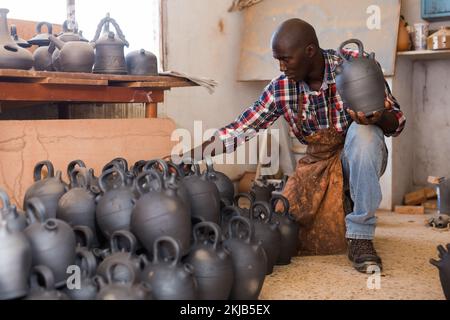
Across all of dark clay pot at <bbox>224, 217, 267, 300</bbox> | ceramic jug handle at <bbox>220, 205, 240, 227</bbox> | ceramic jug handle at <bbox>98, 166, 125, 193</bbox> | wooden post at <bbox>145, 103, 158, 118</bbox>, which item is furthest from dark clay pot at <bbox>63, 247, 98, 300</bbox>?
wooden post at <bbox>145, 103, 158, 118</bbox>

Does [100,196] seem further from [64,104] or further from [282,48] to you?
[64,104]

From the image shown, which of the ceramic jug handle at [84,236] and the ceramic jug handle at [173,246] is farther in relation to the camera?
the ceramic jug handle at [84,236]

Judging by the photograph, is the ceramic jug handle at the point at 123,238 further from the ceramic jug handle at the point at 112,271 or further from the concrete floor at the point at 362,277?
the concrete floor at the point at 362,277

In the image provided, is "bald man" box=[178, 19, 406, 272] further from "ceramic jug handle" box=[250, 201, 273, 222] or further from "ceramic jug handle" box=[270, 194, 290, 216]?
"ceramic jug handle" box=[250, 201, 273, 222]

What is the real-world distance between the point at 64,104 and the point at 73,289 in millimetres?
2606

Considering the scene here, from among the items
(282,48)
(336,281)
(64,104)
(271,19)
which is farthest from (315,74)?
(271,19)

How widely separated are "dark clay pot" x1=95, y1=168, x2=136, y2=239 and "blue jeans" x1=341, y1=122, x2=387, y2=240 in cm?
117

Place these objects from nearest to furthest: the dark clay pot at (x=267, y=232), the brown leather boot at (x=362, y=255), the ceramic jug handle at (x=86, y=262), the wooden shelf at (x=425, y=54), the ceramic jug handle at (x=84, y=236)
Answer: the ceramic jug handle at (x=86, y=262) < the ceramic jug handle at (x=84, y=236) < the dark clay pot at (x=267, y=232) < the brown leather boot at (x=362, y=255) < the wooden shelf at (x=425, y=54)

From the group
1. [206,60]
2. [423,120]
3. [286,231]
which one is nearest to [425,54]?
[423,120]

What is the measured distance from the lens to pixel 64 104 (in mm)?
4125

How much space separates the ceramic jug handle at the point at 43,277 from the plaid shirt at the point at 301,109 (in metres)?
1.57

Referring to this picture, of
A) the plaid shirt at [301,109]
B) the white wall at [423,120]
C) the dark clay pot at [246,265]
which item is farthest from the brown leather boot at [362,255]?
the white wall at [423,120]

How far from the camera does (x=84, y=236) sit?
7.01ft

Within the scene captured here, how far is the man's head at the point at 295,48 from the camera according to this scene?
2818 mm
